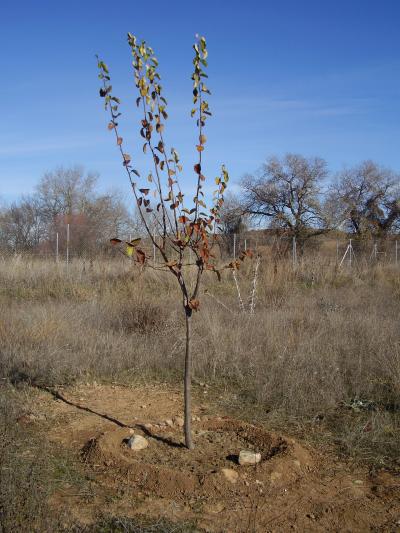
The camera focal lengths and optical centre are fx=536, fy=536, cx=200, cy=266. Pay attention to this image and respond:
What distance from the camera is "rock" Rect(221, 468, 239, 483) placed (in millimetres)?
3182

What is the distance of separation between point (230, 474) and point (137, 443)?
0.73 m

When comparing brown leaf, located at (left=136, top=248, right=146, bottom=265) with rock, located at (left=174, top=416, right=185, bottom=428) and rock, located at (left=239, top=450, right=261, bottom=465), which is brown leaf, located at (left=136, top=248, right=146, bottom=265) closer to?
rock, located at (left=239, top=450, right=261, bottom=465)

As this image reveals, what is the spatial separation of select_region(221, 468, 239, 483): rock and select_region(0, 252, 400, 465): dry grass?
97cm

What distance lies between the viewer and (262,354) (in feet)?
19.9

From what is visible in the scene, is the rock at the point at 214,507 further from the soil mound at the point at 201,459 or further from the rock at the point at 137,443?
the rock at the point at 137,443

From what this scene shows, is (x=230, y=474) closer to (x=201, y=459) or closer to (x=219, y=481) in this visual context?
(x=219, y=481)

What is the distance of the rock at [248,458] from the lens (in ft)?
11.2

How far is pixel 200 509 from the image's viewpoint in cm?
290

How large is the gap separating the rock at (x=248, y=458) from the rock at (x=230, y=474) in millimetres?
149

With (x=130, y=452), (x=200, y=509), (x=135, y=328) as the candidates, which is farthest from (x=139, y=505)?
(x=135, y=328)

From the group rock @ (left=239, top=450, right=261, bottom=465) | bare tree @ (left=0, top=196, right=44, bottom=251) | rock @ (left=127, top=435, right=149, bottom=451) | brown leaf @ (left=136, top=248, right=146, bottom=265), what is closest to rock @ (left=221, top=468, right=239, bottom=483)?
rock @ (left=239, top=450, right=261, bottom=465)

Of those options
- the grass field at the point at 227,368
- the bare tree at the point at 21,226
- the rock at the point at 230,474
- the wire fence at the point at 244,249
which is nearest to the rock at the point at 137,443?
the grass field at the point at 227,368

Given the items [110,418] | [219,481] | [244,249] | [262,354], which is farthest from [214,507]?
[244,249]

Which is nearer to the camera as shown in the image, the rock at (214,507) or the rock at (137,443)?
the rock at (214,507)
